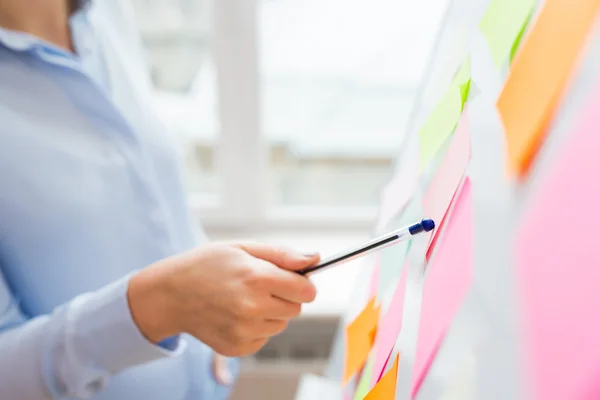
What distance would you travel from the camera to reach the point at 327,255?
→ 115cm

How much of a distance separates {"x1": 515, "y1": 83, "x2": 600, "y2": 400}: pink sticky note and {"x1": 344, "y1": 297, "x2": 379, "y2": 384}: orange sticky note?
9.3 inches

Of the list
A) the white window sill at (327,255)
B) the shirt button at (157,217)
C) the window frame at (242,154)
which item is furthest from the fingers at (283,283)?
the window frame at (242,154)

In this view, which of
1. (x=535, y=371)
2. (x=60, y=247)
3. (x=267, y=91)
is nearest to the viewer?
(x=535, y=371)

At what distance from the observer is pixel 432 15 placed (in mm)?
1294

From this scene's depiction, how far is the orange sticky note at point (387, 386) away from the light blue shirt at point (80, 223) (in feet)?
0.65

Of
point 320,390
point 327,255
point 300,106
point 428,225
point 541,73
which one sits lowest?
point 327,255

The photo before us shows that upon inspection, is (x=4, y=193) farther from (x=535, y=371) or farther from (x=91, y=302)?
(x=535, y=371)

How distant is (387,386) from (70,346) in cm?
27

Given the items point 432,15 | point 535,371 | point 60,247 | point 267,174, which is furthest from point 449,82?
point 432,15

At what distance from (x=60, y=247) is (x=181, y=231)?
18cm

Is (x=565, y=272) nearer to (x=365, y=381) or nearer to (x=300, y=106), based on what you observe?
(x=365, y=381)

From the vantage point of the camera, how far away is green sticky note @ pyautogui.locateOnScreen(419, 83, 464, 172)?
15.1 inches

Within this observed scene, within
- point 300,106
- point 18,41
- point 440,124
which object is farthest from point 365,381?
point 300,106

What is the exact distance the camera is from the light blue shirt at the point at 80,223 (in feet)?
1.58
